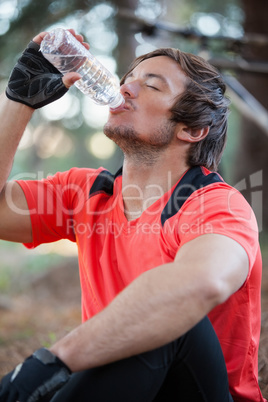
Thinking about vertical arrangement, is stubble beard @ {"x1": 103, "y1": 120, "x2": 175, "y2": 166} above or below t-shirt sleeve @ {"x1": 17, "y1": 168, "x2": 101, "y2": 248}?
above

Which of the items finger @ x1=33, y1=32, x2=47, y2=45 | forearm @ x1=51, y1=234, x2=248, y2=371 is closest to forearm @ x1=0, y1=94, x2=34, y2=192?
finger @ x1=33, y1=32, x2=47, y2=45

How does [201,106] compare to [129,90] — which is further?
[201,106]

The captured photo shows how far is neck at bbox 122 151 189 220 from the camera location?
6.54 feet

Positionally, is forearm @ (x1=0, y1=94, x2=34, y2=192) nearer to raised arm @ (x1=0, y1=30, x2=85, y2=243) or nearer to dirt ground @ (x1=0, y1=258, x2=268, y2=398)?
raised arm @ (x1=0, y1=30, x2=85, y2=243)

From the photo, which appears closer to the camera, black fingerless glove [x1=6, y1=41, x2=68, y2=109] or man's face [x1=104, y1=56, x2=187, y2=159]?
black fingerless glove [x1=6, y1=41, x2=68, y2=109]

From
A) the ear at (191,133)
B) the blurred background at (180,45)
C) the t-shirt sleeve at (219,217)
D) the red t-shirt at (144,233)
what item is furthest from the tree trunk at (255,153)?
the t-shirt sleeve at (219,217)

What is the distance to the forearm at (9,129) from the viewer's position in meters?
1.87

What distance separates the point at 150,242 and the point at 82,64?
39.8 inches

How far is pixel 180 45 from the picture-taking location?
597 centimetres

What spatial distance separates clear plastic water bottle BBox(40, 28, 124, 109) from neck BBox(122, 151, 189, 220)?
33 centimetres

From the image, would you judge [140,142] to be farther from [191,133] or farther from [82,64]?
[82,64]

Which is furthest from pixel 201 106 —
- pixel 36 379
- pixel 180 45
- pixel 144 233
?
pixel 180 45

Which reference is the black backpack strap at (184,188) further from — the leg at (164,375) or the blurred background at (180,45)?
the blurred background at (180,45)

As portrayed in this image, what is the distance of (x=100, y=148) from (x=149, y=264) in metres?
21.1
